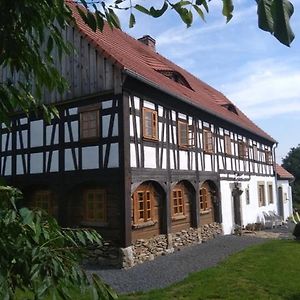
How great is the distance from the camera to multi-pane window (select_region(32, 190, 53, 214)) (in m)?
12.7

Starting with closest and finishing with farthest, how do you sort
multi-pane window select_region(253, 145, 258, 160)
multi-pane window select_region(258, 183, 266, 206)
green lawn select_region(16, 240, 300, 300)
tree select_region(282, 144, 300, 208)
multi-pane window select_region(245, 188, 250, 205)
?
green lawn select_region(16, 240, 300, 300)
multi-pane window select_region(245, 188, 250, 205)
multi-pane window select_region(253, 145, 258, 160)
multi-pane window select_region(258, 183, 266, 206)
tree select_region(282, 144, 300, 208)

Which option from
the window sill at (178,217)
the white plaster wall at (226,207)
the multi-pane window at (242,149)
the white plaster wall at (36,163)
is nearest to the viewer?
the white plaster wall at (36,163)

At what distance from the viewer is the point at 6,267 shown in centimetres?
137

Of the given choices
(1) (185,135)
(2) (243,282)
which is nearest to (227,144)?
(1) (185,135)

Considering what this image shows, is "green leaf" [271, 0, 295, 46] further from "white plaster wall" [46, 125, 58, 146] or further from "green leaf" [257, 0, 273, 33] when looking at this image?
"white plaster wall" [46, 125, 58, 146]

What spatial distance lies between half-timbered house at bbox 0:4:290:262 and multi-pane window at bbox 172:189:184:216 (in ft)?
0.11

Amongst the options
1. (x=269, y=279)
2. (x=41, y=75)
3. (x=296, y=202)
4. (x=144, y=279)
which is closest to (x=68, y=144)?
(x=144, y=279)

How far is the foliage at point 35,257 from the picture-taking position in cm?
137

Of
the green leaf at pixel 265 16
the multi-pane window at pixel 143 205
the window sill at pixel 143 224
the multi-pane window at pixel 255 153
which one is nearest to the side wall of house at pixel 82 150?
the window sill at pixel 143 224

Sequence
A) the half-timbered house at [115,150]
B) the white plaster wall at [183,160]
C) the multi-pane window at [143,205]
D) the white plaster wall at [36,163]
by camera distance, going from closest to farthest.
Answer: the half-timbered house at [115,150] → the multi-pane window at [143,205] → the white plaster wall at [36,163] → the white plaster wall at [183,160]

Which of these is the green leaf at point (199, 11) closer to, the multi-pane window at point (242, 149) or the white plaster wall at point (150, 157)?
the white plaster wall at point (150, 157)

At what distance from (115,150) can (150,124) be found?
5.41 feet

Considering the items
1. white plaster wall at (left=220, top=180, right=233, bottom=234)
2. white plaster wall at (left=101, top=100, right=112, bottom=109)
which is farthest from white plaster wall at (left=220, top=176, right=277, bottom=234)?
white plaster wall at (left=101, top=100, right=112, bottom=109)

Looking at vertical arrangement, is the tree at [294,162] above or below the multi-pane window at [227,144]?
above
